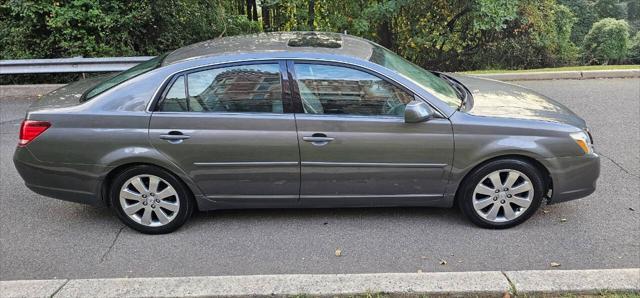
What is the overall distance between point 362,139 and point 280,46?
106 cm

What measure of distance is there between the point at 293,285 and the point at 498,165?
1.81m

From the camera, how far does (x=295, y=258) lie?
11.9 ft

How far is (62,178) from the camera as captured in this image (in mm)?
3889

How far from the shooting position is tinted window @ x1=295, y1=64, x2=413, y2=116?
374cm

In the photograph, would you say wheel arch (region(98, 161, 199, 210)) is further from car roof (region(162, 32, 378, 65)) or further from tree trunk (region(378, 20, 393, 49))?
tree trunk (region(378, 20, 393, 49))

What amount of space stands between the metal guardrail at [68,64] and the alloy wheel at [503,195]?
6855 millimetres

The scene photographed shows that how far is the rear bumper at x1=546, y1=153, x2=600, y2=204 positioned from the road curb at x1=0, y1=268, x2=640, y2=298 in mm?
774

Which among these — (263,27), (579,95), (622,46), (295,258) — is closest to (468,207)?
(295,258)

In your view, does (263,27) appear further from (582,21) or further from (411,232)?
(582,21)

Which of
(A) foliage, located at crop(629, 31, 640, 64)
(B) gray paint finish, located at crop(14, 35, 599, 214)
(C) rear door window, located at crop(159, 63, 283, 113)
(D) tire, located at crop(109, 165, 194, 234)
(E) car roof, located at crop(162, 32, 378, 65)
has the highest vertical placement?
(E) car roof, located at crop(162, 32, 378, 65)

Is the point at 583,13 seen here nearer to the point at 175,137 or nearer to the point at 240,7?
the point at 240,7

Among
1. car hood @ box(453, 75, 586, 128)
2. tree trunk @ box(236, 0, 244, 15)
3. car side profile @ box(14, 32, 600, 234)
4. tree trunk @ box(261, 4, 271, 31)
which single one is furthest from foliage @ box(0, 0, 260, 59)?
car hood @ box(453, 75, 586, 128)

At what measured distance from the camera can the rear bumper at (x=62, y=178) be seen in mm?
3838

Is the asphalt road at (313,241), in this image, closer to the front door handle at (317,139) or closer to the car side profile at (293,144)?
the car side profile at (293,144)
